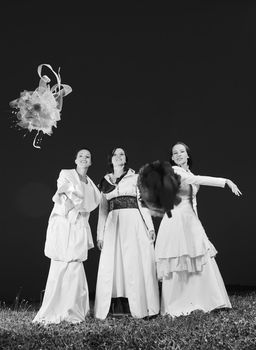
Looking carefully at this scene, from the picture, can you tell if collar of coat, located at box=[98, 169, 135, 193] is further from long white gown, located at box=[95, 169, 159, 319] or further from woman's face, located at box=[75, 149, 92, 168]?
woman's face, located at box=[75, 149, 92, 168]

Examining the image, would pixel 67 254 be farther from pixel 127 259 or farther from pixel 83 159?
pixel 83 159

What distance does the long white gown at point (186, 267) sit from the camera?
6695mm

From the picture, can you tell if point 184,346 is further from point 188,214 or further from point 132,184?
point 132,184

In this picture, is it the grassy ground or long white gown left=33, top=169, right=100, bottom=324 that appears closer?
the grassy ground

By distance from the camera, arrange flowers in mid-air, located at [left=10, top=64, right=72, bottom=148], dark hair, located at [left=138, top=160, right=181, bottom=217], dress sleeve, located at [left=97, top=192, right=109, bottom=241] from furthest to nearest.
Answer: dress sleeve, located at [left=97, top=192, right=109, bottom=241], flowers in mid-air, located at [left=10, top=64, right=72, bottom=148], dark hair, located at [left=138, top=160, right=181, bottom=217]

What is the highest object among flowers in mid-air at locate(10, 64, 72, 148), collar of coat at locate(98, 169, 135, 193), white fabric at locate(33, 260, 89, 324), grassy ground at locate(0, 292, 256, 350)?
flowers in mid-air at locate(10, 64, 72, 148)

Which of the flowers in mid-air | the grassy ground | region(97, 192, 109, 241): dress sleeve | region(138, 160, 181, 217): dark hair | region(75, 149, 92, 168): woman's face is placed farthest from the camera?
region(97, 192, 109, 241): dress sleeve

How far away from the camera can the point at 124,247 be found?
7.14 m

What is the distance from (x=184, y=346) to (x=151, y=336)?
0.41m

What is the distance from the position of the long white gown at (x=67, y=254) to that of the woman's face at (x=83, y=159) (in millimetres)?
230

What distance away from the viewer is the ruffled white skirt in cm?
670

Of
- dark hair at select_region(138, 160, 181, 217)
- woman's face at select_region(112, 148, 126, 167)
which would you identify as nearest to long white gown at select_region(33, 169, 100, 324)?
woman's face at select_region(112, 148, 126, 167)

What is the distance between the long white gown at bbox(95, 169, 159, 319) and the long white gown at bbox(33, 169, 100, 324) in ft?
1.01

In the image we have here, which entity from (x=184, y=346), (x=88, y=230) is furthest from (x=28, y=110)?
(x=184, y=346)
